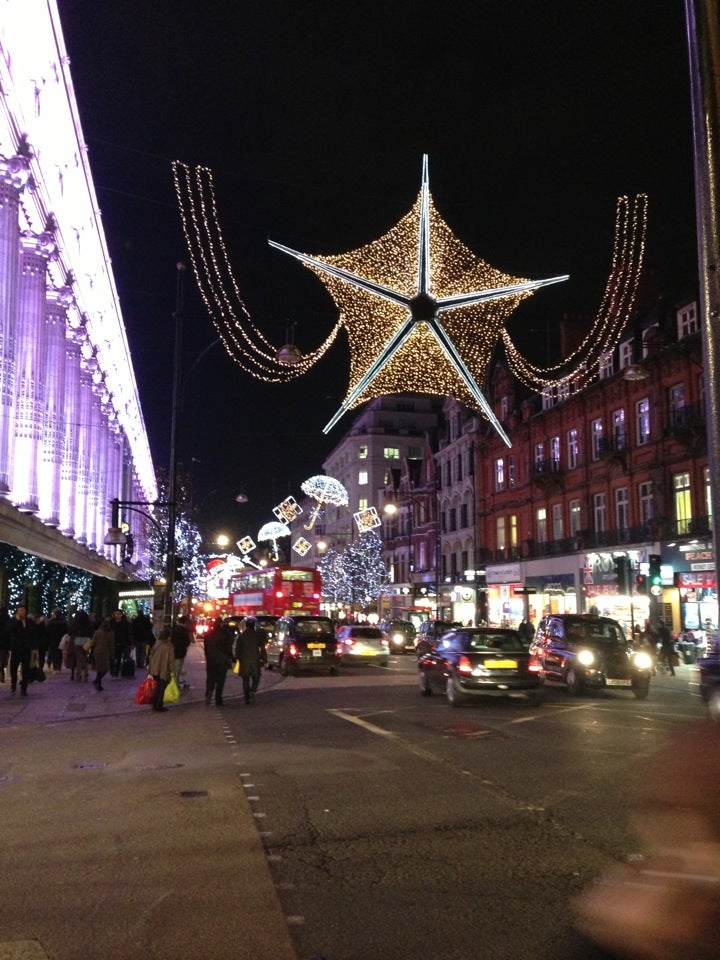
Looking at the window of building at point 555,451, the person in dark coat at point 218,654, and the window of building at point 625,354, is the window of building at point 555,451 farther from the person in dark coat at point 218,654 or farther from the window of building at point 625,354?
the person in dark coat at point 218,654

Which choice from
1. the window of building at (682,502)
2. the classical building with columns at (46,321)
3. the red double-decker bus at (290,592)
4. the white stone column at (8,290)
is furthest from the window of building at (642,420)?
the white stone column at (8,290)

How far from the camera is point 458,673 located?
59.3 feet

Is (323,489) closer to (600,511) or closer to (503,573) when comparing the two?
(503,573)

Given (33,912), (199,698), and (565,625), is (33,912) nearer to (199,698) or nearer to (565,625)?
(199,698)

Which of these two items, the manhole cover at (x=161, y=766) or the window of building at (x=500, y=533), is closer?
the manhole cover at (x=161, y=766)

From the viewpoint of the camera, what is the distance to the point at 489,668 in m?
18.0

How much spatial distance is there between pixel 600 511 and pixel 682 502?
7207 millimetres

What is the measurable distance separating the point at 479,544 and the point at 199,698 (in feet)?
131

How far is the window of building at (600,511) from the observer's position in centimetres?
4462

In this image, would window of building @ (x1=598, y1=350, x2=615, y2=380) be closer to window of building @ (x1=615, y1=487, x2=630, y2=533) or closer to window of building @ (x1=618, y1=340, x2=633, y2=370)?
window of building @ (x1=618, y1=340, x2=633, y2=370)

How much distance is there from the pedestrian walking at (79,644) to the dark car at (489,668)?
38.9 ft

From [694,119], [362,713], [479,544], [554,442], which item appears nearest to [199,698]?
[362,713]

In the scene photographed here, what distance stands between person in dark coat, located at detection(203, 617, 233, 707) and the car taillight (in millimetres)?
5002

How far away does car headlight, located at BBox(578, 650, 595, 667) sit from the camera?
20930 millimetres
